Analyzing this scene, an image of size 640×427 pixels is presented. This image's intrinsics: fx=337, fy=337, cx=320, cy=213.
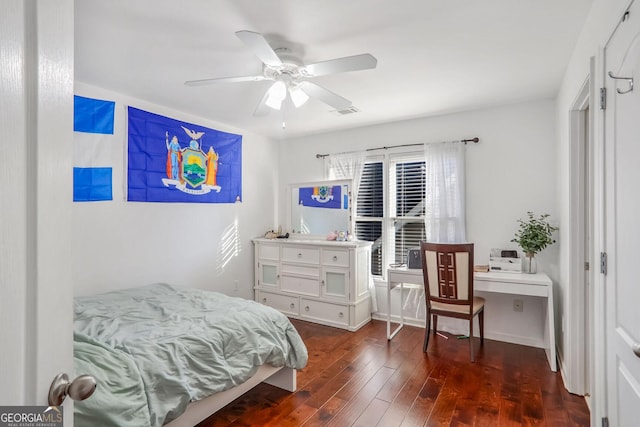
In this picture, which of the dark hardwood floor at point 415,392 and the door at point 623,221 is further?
the dark hardwood floor at point 415,392

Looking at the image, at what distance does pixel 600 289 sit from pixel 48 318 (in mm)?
1940

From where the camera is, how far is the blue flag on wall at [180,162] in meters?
3.27

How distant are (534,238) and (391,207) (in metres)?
1.57

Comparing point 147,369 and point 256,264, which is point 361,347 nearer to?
point 256,264

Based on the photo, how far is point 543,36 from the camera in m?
2.17

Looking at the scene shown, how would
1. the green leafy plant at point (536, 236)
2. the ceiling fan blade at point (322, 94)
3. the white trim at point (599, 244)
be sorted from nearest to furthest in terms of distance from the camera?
the white trim at point (599, 244) → the ceiling fan blade at point (322, 94) → the green leafy plant at point (536, 236)

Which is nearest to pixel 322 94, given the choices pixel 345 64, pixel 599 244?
pixel 345 64

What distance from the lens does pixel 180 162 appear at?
3.65 meters

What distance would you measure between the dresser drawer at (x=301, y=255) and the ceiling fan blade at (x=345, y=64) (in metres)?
2.40

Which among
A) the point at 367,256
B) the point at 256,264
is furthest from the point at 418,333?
the point at 256,264

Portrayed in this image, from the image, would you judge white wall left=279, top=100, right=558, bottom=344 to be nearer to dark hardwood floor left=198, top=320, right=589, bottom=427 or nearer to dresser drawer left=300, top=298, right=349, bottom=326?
dark hardwood floor left=198, top=320, right=589, bottom=427

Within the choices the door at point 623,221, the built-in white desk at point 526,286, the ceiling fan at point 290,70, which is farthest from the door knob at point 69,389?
the built-in white desk at point 526,286

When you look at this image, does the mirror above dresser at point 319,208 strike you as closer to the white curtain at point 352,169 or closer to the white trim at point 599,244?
the white curtain at point 352,169

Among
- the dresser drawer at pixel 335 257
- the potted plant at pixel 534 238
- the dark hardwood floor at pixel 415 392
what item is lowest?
the dark hardwood floor at pixel 415 392
